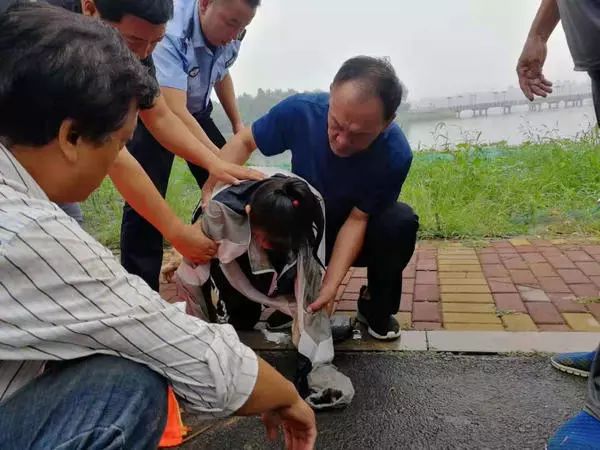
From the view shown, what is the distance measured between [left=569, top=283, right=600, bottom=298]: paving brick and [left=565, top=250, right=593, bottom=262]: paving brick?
1.38ft

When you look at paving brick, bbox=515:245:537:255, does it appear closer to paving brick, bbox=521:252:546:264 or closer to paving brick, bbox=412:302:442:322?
paving brick, bbox=521:252:546:264

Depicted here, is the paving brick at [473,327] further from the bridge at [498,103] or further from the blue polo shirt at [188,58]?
the bridge at [498,103]

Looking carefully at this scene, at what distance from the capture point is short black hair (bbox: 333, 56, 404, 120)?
6.28 ft

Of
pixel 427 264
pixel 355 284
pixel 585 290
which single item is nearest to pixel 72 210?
pixel 355 284

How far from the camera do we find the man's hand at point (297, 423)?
1239mm

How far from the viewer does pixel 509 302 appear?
2600mm

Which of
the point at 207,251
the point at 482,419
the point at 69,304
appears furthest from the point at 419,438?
the point at 69,304

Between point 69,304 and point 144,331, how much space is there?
14 cm

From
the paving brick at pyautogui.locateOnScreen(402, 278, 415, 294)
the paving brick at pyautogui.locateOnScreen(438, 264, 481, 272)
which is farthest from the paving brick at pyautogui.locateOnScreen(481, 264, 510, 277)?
the paving brick at pyautogui.locateOnScreen(402, 278, 415, 294)

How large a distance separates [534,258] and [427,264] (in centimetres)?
59

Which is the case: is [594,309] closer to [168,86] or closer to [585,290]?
[585,290]

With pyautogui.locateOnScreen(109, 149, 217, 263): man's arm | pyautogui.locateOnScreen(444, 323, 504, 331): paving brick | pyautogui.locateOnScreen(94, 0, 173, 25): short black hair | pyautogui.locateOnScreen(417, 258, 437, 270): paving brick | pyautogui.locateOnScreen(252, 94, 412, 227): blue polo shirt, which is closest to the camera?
pyautogui.locateOnScreen(94, 0, 173, 25): short black hair

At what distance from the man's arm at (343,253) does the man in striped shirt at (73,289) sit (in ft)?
3.15

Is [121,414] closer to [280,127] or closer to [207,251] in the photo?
[207,251]
